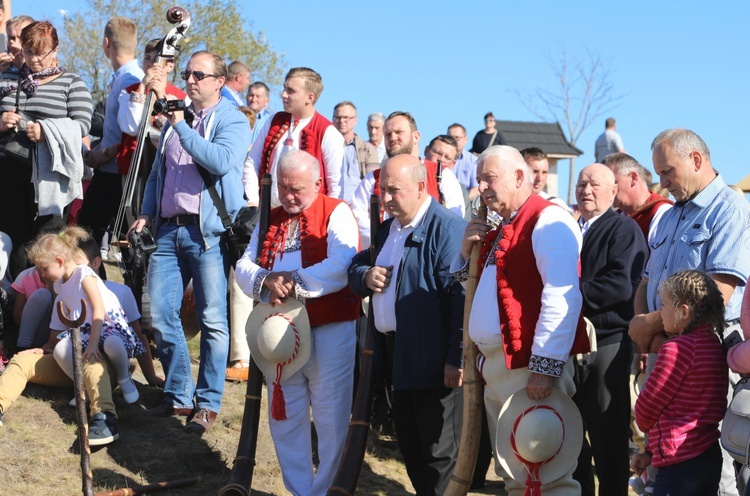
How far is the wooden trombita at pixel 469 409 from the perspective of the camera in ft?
17.1

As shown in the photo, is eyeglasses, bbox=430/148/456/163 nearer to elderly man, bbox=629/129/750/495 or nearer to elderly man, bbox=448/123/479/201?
elderly man, bbox=448/123/479/201

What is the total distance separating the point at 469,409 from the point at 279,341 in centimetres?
A: 130

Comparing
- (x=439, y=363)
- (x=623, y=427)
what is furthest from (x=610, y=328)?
(x=439, y=363)

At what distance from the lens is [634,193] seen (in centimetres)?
717

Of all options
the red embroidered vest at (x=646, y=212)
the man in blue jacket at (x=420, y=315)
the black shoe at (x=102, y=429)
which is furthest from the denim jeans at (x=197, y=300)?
the red embroidered vest at (x=646, y=212)

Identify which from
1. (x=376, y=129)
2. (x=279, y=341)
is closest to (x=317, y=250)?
(x=279, y=341)

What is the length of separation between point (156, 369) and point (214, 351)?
146cm

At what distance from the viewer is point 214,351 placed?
710 centimetres

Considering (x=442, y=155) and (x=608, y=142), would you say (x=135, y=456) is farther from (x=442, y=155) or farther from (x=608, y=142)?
(x=608, y=142)

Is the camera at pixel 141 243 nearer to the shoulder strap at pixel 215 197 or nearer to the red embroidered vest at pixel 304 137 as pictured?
the shoulder strap at pixel 215 197

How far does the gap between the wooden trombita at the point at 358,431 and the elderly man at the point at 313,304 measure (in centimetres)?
19

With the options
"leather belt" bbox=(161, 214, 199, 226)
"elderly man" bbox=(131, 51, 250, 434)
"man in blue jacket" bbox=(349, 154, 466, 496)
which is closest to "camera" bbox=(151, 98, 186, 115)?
"elderly man" bbox=(131, 51, 250, 434)

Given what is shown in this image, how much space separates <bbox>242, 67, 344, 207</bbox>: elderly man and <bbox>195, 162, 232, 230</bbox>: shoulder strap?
489 millimetres

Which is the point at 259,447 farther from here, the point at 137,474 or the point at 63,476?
the point at 63,476
